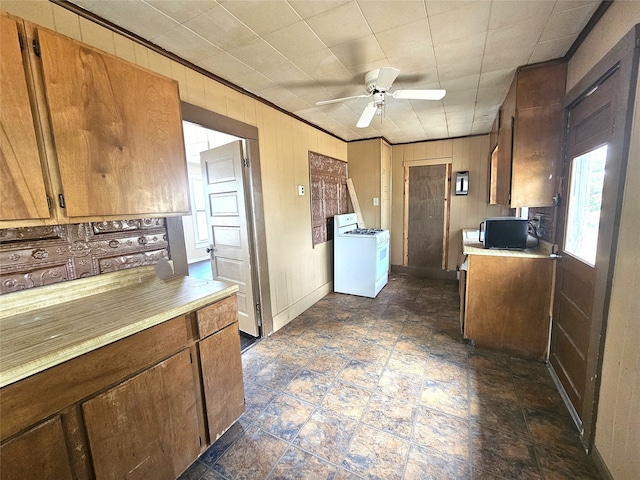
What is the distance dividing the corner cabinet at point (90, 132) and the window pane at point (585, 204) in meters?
2.41

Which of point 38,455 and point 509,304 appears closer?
point 38,455

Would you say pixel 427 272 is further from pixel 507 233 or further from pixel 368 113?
pixel 368 113

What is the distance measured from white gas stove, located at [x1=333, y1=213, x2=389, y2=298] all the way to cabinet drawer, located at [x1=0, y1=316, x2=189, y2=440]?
270cm

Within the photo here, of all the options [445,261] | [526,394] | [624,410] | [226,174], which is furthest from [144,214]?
[445,261]

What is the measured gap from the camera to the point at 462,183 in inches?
167

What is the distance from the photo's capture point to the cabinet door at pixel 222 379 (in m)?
1.38

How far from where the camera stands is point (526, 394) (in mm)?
1816

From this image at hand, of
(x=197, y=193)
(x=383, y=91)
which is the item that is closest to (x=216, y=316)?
(x=383, y=91)

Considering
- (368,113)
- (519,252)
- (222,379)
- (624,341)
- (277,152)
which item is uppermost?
(368,113)

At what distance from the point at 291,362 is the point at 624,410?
196 centimetres

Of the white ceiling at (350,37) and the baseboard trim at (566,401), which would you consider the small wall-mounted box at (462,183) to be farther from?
the baseboard trim at (566,401)

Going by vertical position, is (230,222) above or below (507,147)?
below

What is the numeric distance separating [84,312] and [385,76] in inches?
87.1

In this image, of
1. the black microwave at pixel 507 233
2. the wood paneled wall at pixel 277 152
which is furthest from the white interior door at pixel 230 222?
the black microwave at pixel 507 233
